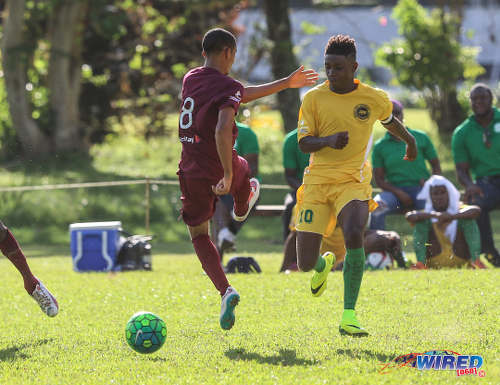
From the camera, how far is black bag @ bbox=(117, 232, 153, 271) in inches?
492

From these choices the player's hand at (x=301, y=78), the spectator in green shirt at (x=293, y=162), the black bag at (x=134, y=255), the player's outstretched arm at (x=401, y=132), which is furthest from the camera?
the black bag at (x=134, y=255)

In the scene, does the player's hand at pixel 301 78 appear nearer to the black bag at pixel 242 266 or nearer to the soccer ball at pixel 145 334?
the soccer ball at pixel 145 334

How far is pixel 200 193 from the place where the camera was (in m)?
6.77

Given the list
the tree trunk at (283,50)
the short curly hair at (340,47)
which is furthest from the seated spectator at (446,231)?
the tree trunk at (283,50)

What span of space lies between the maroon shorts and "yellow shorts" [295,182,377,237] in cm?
56

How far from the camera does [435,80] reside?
79.6 feet

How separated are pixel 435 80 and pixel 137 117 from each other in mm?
8535

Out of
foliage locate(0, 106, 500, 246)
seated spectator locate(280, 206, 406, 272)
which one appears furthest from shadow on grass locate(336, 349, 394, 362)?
foliage locate(0, 106, 500, 246)

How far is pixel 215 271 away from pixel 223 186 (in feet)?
2.18

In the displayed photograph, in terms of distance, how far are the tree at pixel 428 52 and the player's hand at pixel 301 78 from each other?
17.1 meters

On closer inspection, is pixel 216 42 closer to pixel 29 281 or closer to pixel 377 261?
pixel 29 281

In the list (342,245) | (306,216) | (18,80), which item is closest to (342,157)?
(306,216)

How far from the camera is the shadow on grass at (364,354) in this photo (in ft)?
19.6

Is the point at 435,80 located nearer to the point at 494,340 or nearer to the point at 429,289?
the point at 429,289
